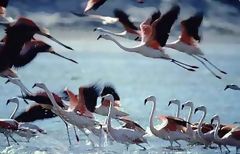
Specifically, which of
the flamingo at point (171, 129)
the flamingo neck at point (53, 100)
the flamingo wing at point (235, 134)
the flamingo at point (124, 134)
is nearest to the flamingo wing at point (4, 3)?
the flamingo neck at point (53, 100)

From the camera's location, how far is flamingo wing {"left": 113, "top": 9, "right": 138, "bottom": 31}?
3459mm

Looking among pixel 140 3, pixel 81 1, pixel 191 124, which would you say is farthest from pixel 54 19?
pixel 191 124

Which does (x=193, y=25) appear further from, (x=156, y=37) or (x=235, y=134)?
(x=235, y=134)

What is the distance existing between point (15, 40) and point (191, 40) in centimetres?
94

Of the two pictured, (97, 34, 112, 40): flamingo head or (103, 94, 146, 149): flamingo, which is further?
(103, 94, 146, 149): flamingo

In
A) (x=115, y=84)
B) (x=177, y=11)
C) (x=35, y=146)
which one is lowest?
(x=35, y=146)

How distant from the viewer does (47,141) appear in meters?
3.57

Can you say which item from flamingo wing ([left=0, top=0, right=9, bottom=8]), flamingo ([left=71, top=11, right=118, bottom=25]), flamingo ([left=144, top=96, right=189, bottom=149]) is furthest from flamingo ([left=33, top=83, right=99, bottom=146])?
flamingo wing ([left=0, top=0, right=9, bottom=8])

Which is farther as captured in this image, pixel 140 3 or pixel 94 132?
pixel 94 132

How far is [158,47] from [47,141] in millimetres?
785

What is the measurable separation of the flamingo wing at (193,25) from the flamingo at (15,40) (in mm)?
663

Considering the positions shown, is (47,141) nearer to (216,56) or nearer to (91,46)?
(91,46)

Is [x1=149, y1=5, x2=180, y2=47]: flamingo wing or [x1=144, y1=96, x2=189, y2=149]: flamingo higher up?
[x1=149, y1=5, x2=180, y2=47]: flamingo wing

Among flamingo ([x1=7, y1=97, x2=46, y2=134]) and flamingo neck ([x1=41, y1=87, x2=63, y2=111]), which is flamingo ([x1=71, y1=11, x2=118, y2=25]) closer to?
flamingo neck ([x1=41, y1=87, x2=63, y2=111])
